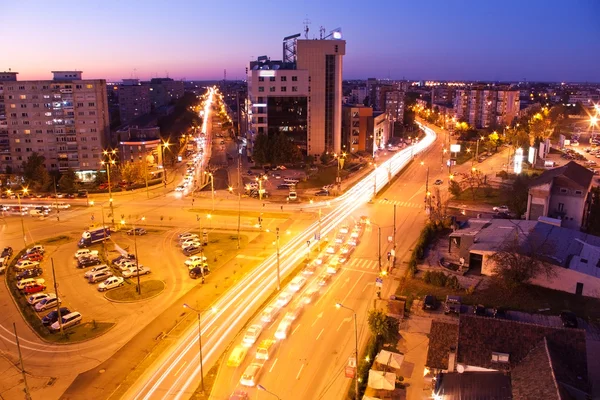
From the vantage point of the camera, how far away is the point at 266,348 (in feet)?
73.4

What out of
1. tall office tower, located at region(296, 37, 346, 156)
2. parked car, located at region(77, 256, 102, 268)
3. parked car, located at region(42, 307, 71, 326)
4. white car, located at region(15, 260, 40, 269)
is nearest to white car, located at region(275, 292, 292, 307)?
parked car, located at region(42, 307, 71, 326)

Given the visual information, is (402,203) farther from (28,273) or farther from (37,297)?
(37,297)

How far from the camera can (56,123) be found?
62031 millimetres

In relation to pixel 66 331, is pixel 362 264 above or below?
above

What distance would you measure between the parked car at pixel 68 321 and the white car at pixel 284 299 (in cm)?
1059

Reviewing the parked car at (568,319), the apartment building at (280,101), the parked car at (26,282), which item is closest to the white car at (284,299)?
the parked car at (568,319)

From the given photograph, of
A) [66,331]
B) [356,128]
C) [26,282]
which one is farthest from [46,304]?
[356,128]

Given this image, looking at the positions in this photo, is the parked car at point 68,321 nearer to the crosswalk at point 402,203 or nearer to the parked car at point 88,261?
the parked car at point 88,261

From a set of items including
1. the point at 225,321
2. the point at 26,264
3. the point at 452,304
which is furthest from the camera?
the point at 26,264

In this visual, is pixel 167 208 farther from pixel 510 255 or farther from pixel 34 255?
pixel 510 255

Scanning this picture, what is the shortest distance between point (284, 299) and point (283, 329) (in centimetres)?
337

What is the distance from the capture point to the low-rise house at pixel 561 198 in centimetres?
3959

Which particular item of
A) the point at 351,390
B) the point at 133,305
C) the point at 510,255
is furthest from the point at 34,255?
the point at 510,255

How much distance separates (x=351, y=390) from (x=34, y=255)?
26587 mm
